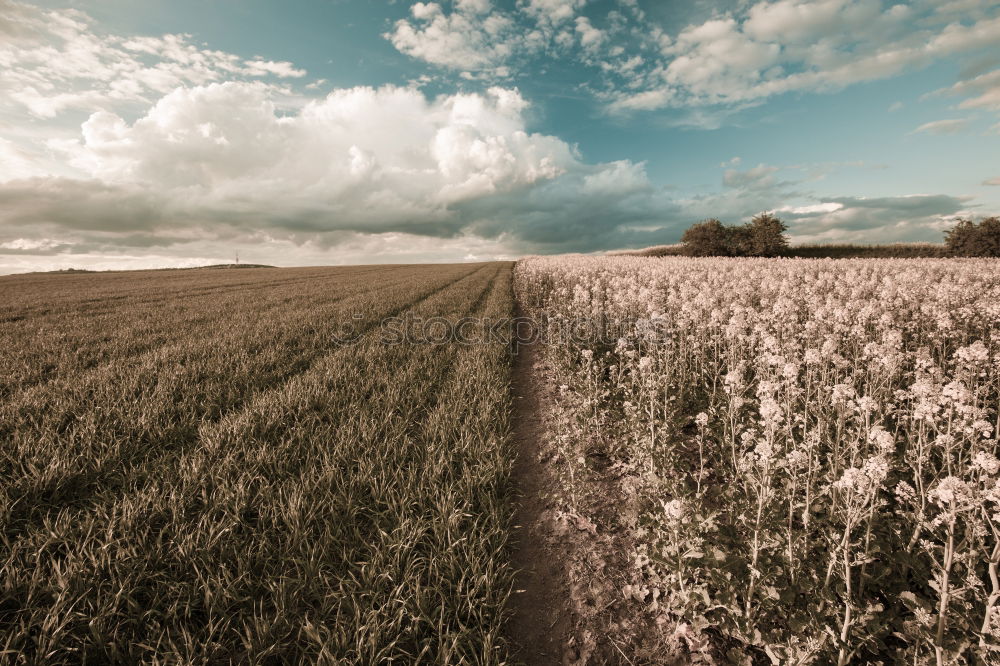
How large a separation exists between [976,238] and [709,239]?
104 ft

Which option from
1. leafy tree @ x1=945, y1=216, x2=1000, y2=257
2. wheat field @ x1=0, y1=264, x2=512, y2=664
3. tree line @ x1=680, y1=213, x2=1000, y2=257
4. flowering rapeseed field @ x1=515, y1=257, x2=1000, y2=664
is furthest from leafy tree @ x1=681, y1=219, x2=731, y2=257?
wheat field @ x1=0, y1=264, x2=512, y2=664

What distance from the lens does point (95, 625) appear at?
7.96 ft

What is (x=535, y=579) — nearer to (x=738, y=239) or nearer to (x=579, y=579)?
(x=579, y=579)

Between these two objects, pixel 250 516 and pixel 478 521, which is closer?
pixel 250 516

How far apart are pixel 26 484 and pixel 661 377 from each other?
281 inches

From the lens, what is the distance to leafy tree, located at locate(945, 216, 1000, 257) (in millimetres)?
34656

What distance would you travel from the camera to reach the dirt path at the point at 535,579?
279cm

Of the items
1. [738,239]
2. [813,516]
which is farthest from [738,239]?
[813,516]

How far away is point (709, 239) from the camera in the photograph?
65.3 metres

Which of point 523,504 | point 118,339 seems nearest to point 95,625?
point 523,504

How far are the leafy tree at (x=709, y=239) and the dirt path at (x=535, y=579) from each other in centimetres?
6942

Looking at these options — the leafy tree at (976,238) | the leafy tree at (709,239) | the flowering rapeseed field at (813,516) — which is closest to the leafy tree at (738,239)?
the leafy tree at (709,239)

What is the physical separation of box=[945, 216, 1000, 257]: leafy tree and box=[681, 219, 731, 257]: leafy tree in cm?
2811

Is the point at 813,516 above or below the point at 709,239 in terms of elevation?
below
